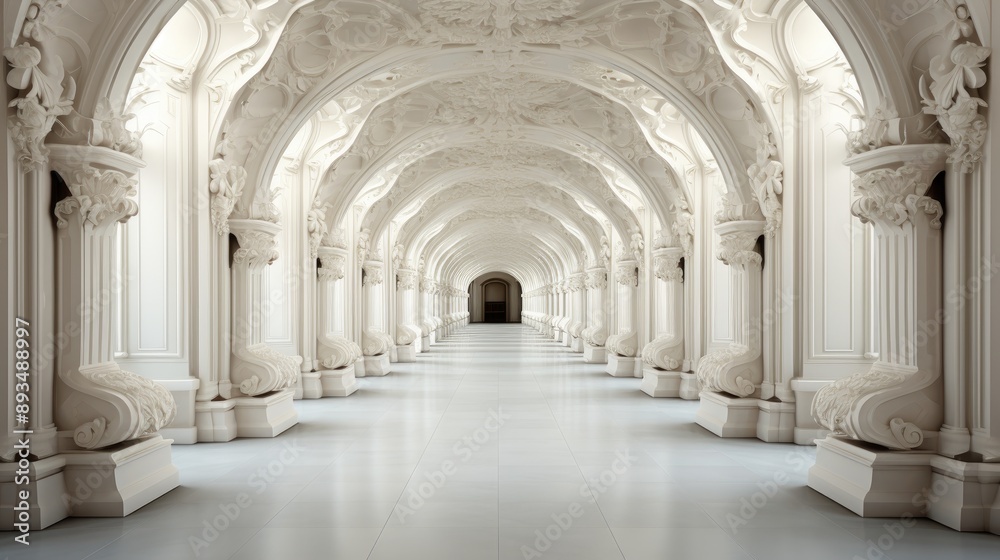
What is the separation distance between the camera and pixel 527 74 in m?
10.9

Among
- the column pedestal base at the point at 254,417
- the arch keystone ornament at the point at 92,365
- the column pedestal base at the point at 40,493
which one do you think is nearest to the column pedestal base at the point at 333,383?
the column pedestal base at the point at 254,417

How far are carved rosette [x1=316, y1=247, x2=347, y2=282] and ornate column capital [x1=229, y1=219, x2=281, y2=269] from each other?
13.6ft

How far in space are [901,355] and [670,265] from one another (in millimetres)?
7044

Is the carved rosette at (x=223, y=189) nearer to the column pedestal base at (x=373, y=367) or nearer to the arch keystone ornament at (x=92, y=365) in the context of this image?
the arch keystone ornament at (x=92, y=365)

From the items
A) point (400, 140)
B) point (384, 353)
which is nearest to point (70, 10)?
point (400, 140)

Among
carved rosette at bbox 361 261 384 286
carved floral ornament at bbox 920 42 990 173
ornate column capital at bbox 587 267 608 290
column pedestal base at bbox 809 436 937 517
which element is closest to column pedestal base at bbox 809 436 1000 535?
column pedestal base at bbox 809 436 937 517

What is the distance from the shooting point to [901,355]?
5352mm

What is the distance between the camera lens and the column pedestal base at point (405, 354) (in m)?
20.6

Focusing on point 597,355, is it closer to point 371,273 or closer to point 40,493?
point 371,273

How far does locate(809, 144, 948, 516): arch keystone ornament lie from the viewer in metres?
5.08

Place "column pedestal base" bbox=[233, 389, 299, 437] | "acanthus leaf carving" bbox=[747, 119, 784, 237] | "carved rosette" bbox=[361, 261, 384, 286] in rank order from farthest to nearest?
"carved rosette" bbox=[361, 261, 384, 286]
"column pedestal base" bbox=[233, 389, 299, 437]
"acanthus leaf carving" bbox=[747, 119, 784, 237]

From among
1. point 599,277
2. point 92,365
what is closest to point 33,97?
point 92,365

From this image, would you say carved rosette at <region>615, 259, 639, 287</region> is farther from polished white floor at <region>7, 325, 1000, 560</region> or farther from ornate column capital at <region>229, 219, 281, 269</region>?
ornate column capital at <region>229, 219, 281, 269</region>

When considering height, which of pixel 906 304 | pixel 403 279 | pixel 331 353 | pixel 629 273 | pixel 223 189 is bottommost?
pixel 331 353
